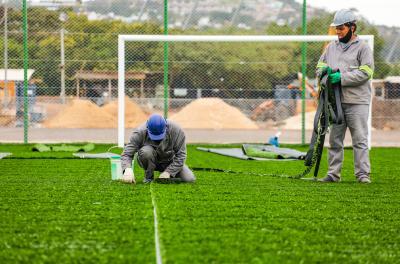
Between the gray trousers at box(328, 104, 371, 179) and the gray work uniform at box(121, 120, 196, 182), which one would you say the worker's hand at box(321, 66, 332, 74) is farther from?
the gray work uniform at box(121, 120, 196, 182)

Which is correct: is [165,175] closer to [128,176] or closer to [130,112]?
[128,176]

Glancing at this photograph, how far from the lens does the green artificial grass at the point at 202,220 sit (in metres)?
4.98

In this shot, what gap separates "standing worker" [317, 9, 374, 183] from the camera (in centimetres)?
952

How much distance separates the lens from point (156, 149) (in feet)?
28.4

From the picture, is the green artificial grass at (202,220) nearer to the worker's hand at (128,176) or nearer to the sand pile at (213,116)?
the worker's hand at (128,176)

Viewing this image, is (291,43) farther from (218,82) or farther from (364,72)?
(364,72)

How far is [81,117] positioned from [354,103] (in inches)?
366

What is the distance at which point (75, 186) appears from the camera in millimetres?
8633

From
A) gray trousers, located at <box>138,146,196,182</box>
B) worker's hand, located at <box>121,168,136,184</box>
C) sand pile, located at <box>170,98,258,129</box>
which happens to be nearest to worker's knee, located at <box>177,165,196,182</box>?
gray trousers, located at <box>138,146,196,182</box>

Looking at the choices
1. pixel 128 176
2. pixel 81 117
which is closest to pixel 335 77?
pixel 128 176

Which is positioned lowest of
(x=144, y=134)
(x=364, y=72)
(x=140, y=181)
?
(x=140, y=181)

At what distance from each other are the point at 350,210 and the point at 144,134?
8.31 ft

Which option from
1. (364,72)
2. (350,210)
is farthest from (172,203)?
(364,72)

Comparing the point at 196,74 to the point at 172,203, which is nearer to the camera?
the point at 172,203
